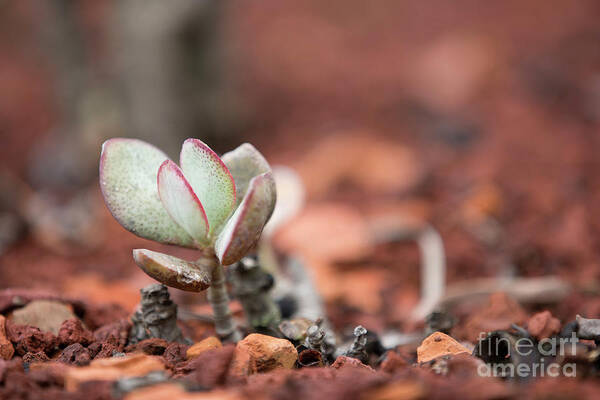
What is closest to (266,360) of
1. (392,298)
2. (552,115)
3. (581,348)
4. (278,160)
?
(581,348)

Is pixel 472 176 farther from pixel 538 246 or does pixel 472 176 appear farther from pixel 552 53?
pixel 552 53

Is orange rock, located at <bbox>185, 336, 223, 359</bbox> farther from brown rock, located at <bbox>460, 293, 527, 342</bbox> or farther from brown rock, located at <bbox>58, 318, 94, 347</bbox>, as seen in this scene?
brown rock, located at <bbox>460, 293, 527, 342</bbox>

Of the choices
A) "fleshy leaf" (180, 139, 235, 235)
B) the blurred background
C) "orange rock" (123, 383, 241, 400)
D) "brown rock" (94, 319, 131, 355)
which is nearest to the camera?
"orange rock" (123, 383, 241, 400)

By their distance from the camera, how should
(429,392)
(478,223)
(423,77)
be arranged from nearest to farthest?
(429,392)
(478,223)
(423,77)

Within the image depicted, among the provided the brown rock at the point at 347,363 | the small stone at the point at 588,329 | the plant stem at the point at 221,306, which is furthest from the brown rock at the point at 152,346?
the small stone at the point at 588,329

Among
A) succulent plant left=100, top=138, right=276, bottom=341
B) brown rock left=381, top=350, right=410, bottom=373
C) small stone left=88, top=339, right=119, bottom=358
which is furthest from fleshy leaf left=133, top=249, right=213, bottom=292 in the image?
brown rock left=381, top=350, right=410, bottom=373

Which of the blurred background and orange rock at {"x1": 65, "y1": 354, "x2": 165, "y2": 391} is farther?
the blurred background

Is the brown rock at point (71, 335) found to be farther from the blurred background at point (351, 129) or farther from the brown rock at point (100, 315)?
the blurred background at point (351, 129)
